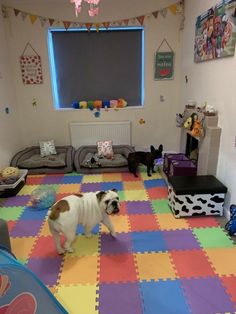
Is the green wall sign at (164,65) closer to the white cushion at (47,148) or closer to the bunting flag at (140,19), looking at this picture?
the bunting flag at (140,19)

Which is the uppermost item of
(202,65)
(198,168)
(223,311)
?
(202,65)

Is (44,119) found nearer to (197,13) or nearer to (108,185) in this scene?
(108,185)

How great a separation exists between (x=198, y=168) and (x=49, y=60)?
2910mm

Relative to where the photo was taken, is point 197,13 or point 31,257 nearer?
point 31,257

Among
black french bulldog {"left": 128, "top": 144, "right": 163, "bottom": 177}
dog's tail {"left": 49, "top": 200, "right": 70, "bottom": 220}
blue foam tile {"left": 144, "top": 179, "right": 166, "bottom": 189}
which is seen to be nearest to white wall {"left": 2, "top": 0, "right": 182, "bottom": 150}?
black french bulldog {"left": 128, "top": 144, "right": 163, "bottom": 177}

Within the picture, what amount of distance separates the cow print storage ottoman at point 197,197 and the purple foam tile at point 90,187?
109 cm

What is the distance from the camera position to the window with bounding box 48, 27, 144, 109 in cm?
404

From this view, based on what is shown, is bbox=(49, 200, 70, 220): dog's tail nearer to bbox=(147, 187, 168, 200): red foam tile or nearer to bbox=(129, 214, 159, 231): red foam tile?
bbox=(129, 214, 159, 231): red foam tile

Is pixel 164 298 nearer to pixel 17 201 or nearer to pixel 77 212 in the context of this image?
pixel 77 212

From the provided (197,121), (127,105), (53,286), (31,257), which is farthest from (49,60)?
(53,286)

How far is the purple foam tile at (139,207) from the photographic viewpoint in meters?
2.71

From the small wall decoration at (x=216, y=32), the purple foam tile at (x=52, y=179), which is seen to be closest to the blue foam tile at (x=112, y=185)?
the purple foam tile at (x=52, y=179)

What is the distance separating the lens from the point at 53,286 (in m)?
1.77

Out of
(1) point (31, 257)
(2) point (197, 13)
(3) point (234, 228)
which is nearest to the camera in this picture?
(1) point (31, 257)
